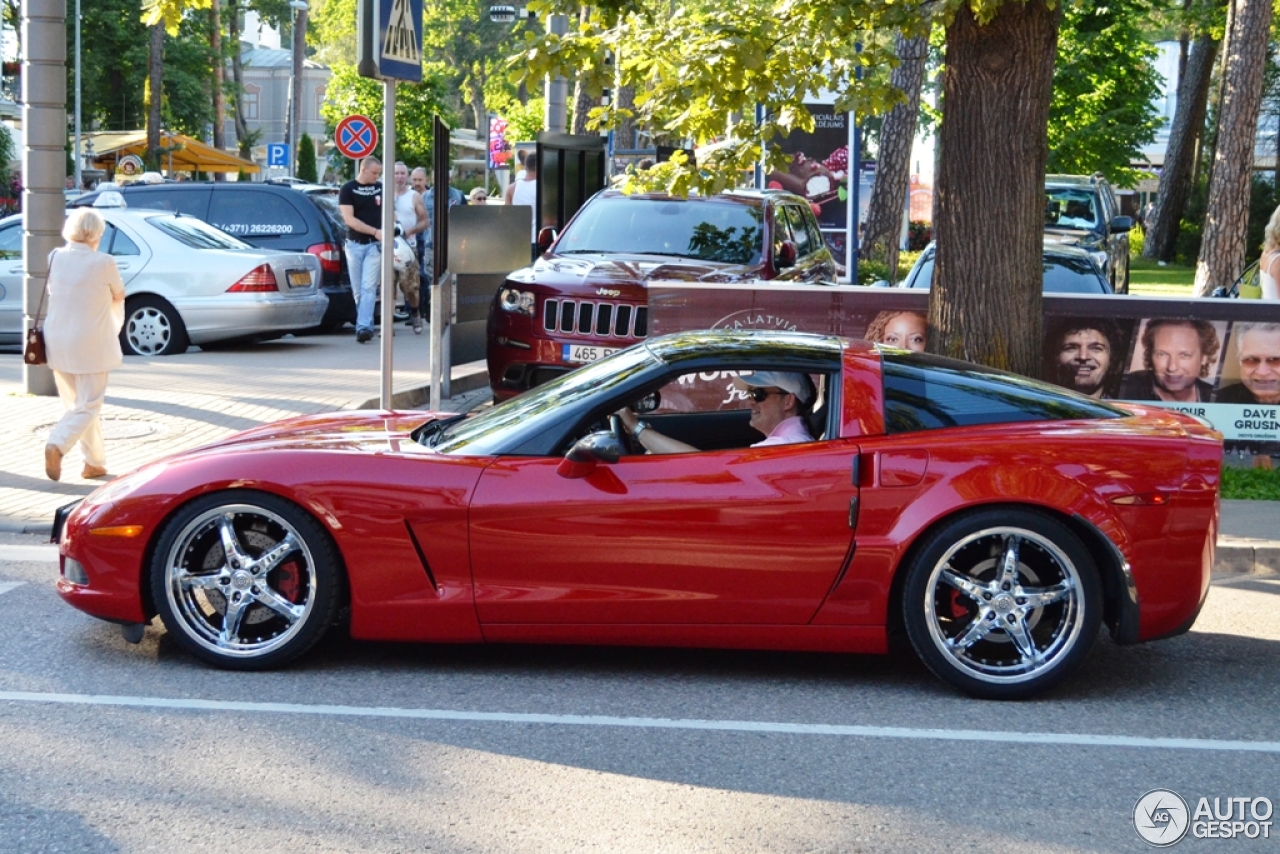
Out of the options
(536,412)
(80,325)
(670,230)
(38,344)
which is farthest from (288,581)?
(670,230)

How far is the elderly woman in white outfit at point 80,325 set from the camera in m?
9.33

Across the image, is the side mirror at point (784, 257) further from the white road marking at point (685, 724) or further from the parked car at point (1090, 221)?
the parked car at point (1090, 221)

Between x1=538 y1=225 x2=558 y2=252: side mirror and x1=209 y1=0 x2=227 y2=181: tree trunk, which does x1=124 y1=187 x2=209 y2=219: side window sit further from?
x1=209 y1=0 x2=227 y2=181: tree trunk

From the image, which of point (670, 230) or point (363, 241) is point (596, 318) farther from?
point (363, 241)

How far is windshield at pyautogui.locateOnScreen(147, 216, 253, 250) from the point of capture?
1611 cm

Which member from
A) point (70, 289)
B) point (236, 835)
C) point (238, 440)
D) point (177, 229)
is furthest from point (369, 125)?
point (236, 835)

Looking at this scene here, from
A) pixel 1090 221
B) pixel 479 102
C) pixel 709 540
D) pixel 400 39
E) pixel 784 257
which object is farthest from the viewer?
pixel 479 102

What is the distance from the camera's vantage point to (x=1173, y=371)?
425 inches

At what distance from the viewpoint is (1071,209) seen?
74.1 feet

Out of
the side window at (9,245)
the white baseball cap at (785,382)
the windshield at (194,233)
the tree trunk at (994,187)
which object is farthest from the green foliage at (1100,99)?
the white baseball cap at (785,382)

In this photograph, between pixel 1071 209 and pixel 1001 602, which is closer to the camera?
pixel 1001 602

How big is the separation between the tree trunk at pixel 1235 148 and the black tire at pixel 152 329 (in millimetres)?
12955

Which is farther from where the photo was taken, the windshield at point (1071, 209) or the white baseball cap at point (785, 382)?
the windshield at point (1071, 209)

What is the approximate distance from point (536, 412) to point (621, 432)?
13.4 inches
